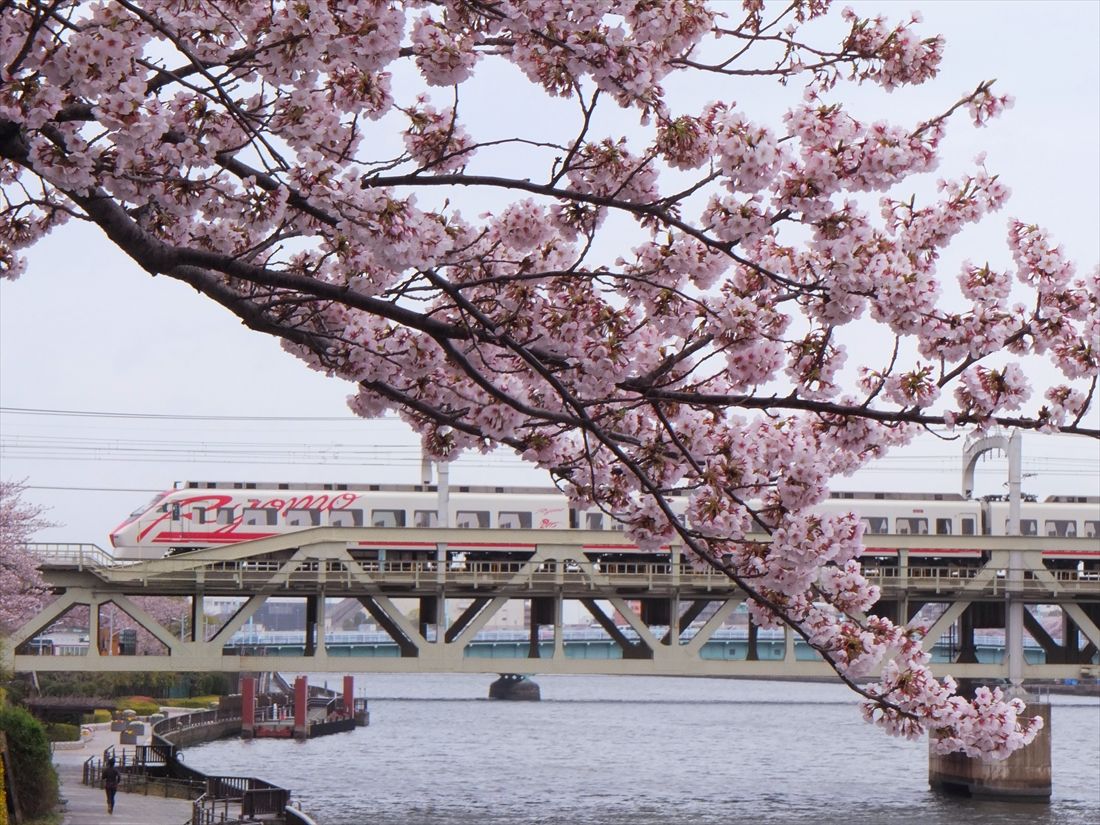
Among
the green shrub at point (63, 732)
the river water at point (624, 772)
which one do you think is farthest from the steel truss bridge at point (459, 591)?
the green shrub at point (63, 732)

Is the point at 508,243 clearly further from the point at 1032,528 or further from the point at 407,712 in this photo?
the point at 407,712

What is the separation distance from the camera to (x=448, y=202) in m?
9.11

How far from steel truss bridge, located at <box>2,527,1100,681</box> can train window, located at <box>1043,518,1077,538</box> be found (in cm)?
676

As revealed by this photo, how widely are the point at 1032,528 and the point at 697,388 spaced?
46.4 m

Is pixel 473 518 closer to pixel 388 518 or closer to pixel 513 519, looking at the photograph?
pixel 513 519

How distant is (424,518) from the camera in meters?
50.8

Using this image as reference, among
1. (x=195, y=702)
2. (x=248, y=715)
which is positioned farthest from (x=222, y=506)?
(x=195, y=702)

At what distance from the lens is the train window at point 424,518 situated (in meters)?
50.5

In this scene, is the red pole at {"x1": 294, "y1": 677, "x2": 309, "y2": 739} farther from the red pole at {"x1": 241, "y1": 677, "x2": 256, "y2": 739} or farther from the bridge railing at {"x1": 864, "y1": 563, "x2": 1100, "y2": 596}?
the bridge railing at {"x1": 864, "y1": 563, "x2": 1100, "y2": 596}

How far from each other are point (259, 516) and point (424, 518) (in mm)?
4996

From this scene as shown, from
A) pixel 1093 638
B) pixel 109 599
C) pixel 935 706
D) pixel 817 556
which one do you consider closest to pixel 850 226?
pixel 817 556

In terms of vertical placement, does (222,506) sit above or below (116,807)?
above

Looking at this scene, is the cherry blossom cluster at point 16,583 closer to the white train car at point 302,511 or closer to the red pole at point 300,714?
the white train car at point 302,511

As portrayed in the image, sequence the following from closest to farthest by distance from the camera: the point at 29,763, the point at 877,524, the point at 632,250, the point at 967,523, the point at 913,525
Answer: the point at 632,250
the point at 29,763
the point at 877,524
the point at 913,525
the point at 967,523
